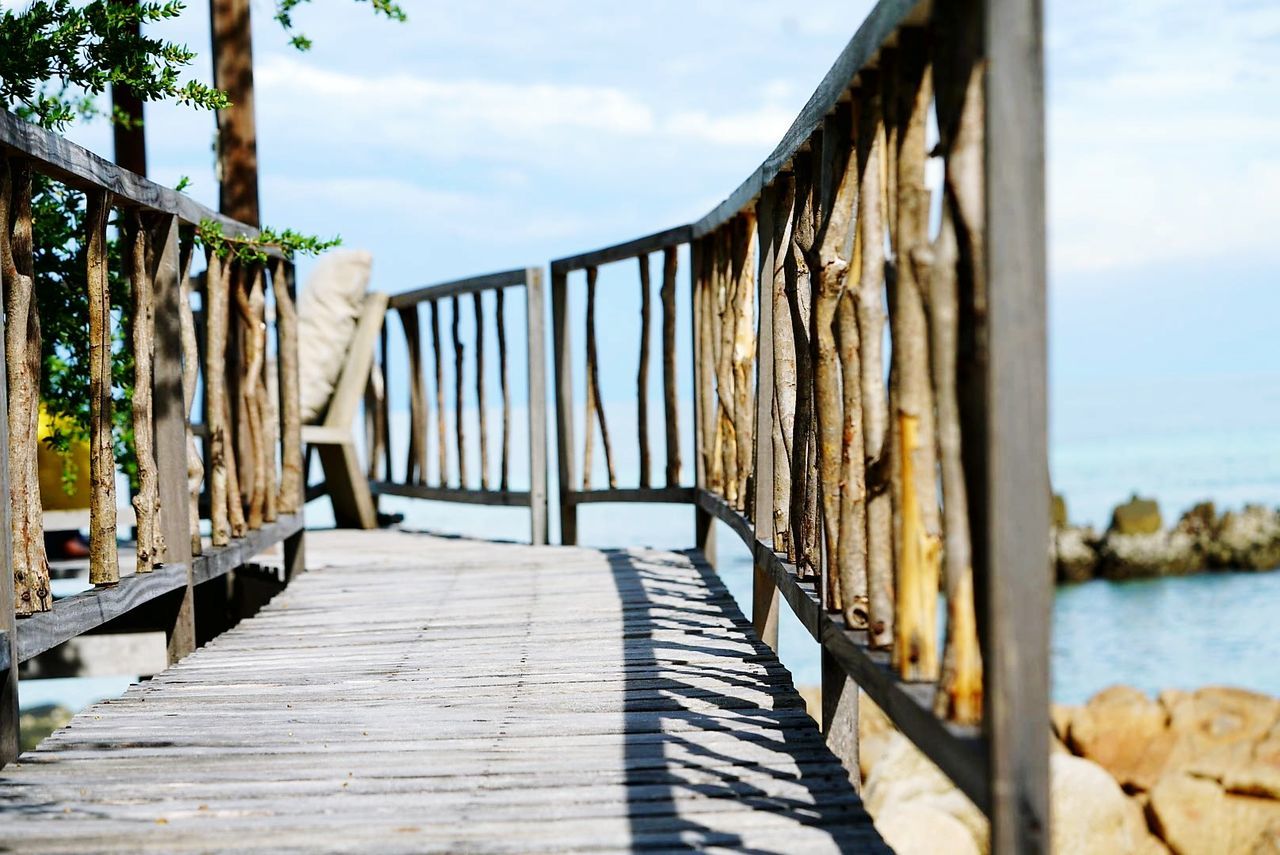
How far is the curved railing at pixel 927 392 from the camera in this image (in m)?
1.47

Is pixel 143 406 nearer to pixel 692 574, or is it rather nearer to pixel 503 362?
pixel 692 574

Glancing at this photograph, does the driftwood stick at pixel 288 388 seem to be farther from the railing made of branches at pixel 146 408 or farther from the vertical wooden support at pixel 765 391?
the vertical wooden support at pixel 765 391

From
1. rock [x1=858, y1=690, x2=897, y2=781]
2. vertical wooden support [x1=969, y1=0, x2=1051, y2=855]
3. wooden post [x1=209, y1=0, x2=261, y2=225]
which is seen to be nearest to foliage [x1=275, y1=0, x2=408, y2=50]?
wooden post [x1=209, y1=0, x2=261, y2=225]

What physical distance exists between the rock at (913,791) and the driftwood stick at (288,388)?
12.2ft

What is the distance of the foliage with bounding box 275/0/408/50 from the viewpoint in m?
4.97

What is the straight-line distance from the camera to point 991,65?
4.79ft

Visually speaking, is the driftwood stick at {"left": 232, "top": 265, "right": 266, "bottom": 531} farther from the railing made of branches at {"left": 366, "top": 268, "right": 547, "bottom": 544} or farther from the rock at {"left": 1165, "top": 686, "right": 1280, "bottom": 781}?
the rock at {"left": 1165, "top": 686, "right": 1280, "bottom": 781}

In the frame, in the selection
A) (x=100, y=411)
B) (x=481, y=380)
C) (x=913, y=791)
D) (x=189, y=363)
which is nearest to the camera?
(x=100, y=411)

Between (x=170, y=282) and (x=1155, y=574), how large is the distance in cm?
2541

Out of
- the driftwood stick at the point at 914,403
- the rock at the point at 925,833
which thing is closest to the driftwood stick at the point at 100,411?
the driftwood stick at the point at 914,403

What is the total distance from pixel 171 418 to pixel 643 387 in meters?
2.47

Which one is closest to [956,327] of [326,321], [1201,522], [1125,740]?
[326,321]

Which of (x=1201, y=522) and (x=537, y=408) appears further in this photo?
(x=1201, y=522)

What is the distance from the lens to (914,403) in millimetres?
1923
